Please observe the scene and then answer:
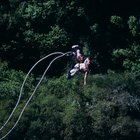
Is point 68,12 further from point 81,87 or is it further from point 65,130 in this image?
point 65,130

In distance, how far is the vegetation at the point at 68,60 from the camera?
63.5 feet

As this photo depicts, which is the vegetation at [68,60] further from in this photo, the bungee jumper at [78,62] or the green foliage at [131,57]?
the bungee jumper at [78,62]

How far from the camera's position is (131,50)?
73.8 ft

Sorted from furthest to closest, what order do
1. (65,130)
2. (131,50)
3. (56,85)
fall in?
(131,50)
(56,85)
(65,130)

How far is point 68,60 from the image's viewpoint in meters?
23.2

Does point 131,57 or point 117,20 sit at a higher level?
point 117,20

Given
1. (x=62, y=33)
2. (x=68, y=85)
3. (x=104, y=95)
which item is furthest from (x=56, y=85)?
(x=62, y=33)

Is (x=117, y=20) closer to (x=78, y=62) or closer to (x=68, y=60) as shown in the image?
(x=68, y=60)

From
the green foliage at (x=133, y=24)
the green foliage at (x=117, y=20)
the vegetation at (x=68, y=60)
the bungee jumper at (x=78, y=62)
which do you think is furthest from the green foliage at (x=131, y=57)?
the bungee jumper at (x=78, y=62)

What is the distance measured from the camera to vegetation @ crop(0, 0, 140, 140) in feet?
63.5

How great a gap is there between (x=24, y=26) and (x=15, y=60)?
142cm

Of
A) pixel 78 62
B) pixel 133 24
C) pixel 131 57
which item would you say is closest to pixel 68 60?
pixel 131 57

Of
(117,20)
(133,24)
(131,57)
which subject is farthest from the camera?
(131,57)

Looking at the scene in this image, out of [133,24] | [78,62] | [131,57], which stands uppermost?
[78,62]
